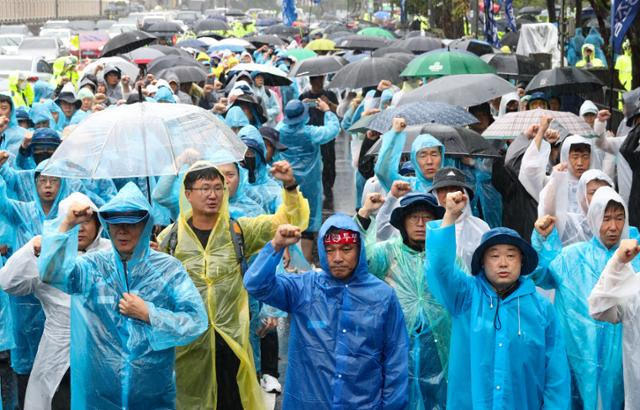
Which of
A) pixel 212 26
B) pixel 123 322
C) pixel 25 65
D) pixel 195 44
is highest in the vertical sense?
pixel 123 322

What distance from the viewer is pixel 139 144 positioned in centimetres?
782

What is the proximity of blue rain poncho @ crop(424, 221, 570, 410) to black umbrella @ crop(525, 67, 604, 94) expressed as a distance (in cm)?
751

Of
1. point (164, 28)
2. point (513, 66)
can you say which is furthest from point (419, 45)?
point (164, 28)

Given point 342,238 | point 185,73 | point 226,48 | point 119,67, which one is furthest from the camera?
point 226,48

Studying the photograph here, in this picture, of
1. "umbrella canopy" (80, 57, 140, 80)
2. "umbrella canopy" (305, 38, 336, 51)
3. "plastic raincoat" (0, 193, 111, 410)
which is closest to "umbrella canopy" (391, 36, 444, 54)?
"umbrella canopy" (305, 38, 336, 51)

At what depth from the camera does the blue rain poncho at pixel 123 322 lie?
6137 millimetres

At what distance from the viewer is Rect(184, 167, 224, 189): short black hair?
7055 millimetres

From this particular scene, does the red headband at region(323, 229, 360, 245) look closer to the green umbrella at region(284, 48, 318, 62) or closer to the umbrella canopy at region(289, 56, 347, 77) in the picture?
the umbrella canopy at region(289, 56, 347, 77)

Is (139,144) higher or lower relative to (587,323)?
higher

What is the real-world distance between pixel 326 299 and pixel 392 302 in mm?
293

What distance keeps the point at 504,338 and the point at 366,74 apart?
411 inches

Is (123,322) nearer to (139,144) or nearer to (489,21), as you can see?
(139,144)

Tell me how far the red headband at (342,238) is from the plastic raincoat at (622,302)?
1155 mm

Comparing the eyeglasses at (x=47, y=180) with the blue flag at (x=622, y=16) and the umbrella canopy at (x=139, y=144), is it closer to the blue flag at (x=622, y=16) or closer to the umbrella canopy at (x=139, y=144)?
the umbrella canopy at (x=139, y=144)
